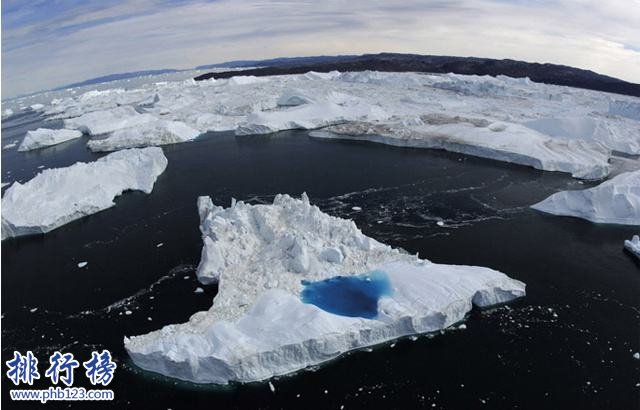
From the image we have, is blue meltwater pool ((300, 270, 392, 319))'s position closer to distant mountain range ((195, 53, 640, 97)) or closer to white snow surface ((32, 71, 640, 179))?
white snow surface ((32, 71, 640, 179))

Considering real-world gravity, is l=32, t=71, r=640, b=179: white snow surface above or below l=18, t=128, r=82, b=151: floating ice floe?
above

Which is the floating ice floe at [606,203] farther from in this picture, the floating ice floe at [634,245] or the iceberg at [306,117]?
the iceberg at [306,117]

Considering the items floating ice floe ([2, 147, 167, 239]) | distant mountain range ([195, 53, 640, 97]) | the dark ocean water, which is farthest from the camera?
distant mountain range ([195, 53, 640, 97])

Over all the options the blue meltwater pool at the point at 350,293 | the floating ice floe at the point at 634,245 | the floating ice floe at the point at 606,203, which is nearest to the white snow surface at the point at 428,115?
the floating ice floe at the point at 606,203

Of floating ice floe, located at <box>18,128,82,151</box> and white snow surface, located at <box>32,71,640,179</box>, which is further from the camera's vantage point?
floating ice floe, located at <box>18,128,82,151</box>

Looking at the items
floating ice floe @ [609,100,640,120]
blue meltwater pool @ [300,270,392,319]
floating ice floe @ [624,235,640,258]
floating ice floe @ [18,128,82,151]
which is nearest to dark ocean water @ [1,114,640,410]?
floating ice floe @ [624,235,640,258]

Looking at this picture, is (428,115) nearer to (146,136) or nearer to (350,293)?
(146,136)

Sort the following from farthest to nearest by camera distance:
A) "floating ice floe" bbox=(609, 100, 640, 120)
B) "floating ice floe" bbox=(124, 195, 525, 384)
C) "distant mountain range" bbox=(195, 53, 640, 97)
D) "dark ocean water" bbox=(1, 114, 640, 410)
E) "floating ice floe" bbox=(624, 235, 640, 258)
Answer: "distant mountain range" bbox=(195, 53, 640, 97), "floating ice floe" bbox=(609, 100, 640, 120), "floating ice floe" bbox=(624, 235, 640, 258), "floating ice floe" bbox=(124, 195, 525, 384), "dark ocean water" bbox=(1, 114, 640, 410)
